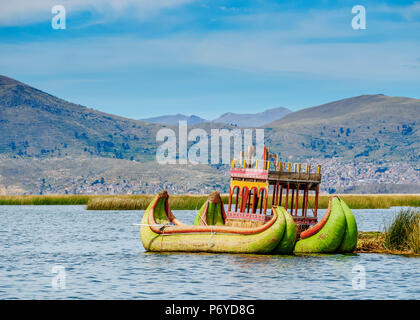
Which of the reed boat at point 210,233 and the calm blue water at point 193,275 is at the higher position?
the reed boat at point 210,233

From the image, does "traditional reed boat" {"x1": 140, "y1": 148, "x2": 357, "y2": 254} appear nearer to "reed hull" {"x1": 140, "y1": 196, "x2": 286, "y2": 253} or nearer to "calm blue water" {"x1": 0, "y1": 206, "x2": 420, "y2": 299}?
"reed hull" {"x1": 140, "y1": 196, "x2": 286, "y2": 253}

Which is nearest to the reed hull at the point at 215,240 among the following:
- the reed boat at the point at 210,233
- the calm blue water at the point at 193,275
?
the reed boat at the point at 210,233

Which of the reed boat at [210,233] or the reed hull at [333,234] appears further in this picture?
the reed hull at [333,234]

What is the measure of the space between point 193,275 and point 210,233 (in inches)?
219

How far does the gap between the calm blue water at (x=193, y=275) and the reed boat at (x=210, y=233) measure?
485 mm

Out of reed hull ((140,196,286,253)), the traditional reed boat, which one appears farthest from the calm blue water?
the traditional reed boat

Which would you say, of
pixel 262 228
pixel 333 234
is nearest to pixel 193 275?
pixel 262 228

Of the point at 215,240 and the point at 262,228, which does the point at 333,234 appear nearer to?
the point at 262,228

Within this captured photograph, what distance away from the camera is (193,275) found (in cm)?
2909

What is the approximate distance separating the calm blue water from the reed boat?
485 mm

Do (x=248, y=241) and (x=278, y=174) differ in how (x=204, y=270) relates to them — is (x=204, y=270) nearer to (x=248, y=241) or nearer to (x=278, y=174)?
(x=248, y=241)

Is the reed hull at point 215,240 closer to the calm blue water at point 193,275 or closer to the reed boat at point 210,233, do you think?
the reed boat at point 210,233

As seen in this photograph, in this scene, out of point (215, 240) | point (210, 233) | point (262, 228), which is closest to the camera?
point (262, 228)

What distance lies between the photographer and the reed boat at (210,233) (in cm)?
3281
